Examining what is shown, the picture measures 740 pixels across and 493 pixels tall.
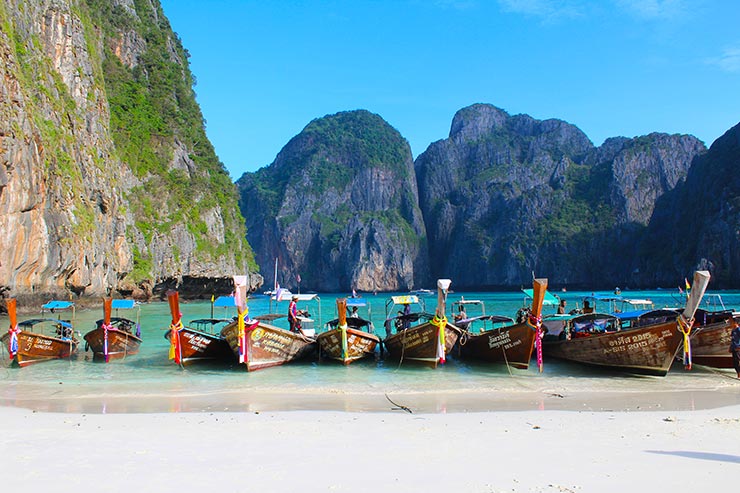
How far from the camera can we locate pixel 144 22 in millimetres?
70562

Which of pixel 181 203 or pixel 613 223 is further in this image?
pixel 613 223

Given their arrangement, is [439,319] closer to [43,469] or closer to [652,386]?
[652,386]

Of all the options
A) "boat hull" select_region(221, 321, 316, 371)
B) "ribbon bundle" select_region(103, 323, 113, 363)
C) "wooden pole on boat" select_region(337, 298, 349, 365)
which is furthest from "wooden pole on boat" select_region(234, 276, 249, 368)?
"ribbon bundle" select_region(103, 323, 113, 363)

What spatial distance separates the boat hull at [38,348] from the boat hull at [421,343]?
1083cm

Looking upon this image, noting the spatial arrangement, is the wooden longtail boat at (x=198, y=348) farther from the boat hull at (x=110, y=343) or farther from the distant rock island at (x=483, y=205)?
the distant rock island at (x=483, y=205)

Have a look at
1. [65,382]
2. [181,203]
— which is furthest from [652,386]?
[181,203]

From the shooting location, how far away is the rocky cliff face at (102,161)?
27422mm

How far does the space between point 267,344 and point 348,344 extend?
2.46 m

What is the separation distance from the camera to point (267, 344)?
15.7m

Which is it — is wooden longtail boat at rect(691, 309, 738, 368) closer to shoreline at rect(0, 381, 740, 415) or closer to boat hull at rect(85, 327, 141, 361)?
shoreline at rect(0, 381, 740, 415)

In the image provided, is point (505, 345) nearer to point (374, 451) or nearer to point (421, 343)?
point (421, 343)

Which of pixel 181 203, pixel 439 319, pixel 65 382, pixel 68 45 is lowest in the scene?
pixel 65 382

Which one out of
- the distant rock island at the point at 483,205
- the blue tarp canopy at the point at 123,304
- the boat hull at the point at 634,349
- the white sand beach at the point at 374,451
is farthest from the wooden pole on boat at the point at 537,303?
the distant rock island at the point at 483,205

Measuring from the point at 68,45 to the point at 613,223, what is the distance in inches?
5009
